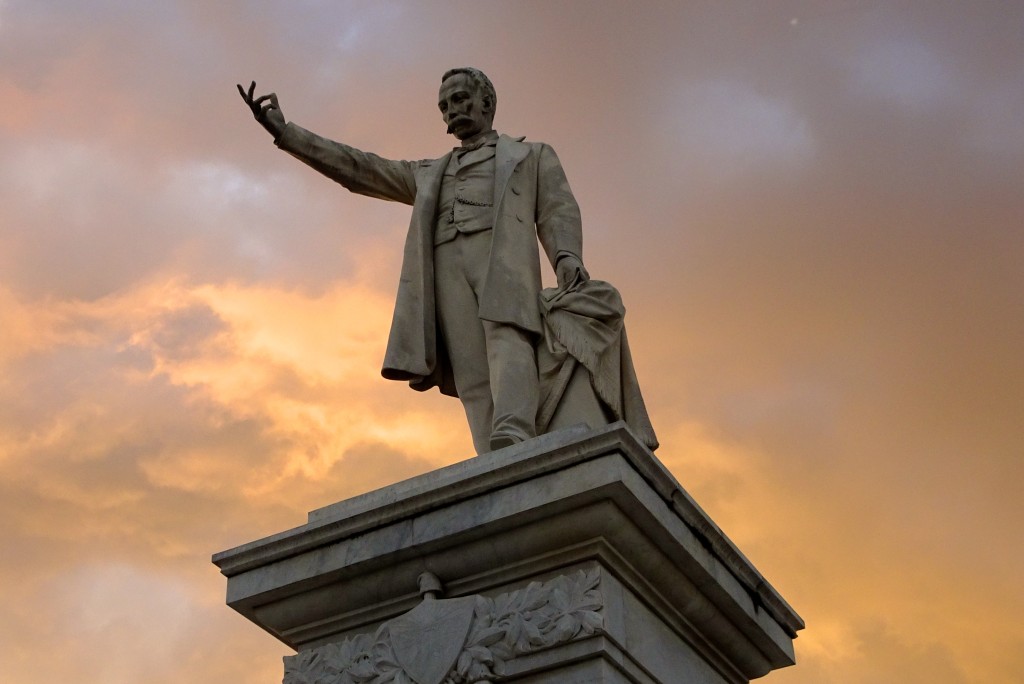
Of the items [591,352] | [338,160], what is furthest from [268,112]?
[591,352]

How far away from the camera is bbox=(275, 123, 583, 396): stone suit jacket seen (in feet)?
29.7

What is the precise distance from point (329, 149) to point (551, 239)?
1777 mm

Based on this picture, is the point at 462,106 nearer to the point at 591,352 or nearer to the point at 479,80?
the point at 479,80

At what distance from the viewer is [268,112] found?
10031 mm

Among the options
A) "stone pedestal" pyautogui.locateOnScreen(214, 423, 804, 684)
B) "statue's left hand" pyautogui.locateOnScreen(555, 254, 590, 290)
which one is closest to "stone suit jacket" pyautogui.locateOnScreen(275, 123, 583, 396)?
"statue's left hand" pyautogui.locateOnScreen(555, 254, 590, 290)

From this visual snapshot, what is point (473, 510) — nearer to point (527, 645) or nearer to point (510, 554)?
point (510, 554)

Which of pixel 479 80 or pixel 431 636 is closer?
pixel 431 636

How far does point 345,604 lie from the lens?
7.64 metres

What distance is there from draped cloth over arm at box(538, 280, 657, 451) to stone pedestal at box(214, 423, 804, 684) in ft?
3.22

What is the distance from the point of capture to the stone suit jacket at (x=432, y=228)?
904cm

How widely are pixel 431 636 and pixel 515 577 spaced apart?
508 mm

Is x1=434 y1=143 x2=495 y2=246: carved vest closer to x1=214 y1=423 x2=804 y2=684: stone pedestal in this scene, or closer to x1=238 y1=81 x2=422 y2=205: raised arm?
x1=238 y1=81 x2=422 y2=205: raised arm

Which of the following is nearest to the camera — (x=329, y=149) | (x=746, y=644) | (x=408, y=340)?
(x=746, y=644)

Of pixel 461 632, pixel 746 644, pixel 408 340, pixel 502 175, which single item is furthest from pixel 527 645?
pixel 502 175
